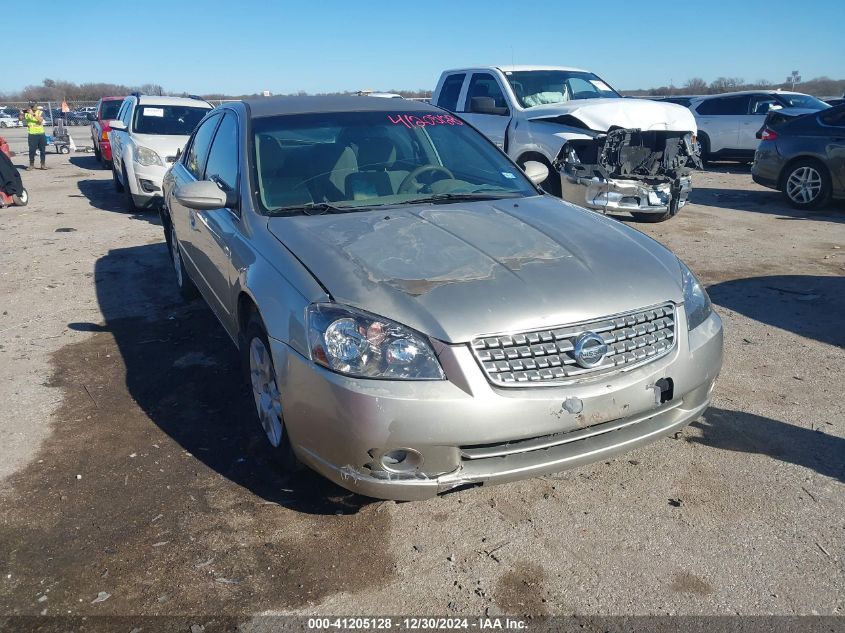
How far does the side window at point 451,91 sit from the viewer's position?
1057cm

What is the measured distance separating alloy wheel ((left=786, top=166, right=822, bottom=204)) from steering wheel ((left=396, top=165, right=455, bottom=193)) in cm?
836

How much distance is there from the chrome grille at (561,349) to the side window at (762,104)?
49.6 feet

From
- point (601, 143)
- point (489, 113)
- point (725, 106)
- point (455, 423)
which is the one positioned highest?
point (489, 113)

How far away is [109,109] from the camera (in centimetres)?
1842

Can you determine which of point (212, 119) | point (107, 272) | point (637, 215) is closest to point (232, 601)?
point (212, 119)

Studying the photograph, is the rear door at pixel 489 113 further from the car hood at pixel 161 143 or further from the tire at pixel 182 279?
the tire at pixel 182 279

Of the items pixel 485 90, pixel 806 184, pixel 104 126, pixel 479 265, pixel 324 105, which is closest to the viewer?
pixel 479 265

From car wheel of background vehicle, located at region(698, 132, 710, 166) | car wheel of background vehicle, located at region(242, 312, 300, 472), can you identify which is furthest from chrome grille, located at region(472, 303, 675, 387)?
car wheel of background vehicle, located at region(698, 132, 710, 166)

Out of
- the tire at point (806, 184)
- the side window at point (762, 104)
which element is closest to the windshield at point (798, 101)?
the side window at point (762, 104)

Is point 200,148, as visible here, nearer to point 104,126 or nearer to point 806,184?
point 806,184

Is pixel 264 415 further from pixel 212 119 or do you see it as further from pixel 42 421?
pixel 212 119

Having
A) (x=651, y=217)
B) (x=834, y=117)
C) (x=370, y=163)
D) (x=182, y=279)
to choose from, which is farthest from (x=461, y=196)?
(x=834, y=117)

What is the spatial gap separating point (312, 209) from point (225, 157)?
987 millimetres

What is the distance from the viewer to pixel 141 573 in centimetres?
273
